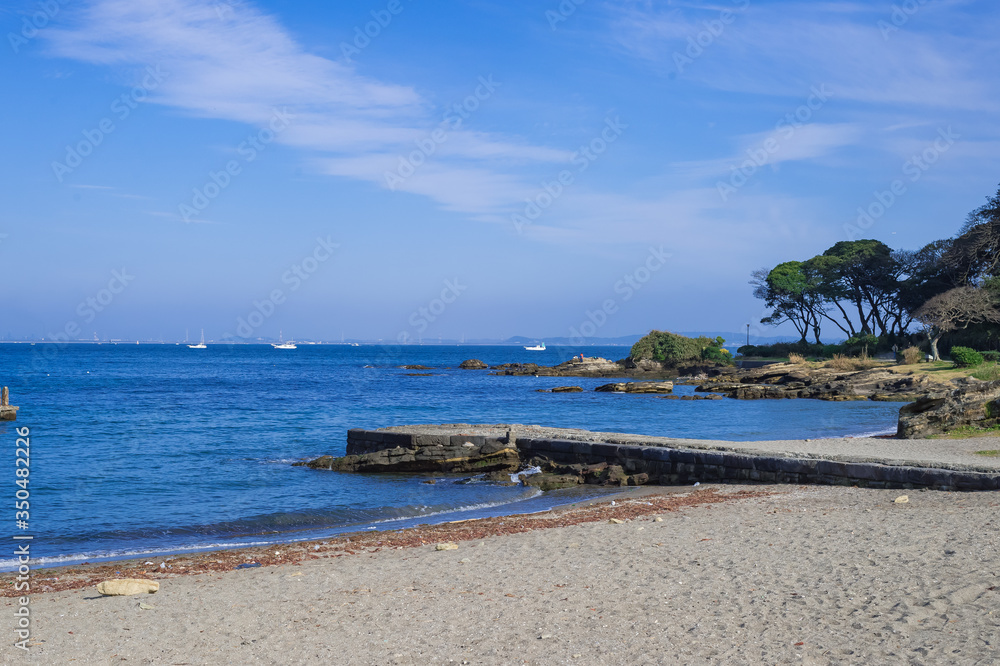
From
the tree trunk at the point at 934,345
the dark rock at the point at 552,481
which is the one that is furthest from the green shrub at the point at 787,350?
the dark rock at the point at 552,481

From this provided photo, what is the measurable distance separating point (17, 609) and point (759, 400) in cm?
4199

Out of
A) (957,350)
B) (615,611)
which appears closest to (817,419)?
(957,350)

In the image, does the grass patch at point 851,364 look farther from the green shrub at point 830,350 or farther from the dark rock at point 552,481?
the dark rock at point 552,481

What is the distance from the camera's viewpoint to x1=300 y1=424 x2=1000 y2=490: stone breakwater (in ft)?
44.5

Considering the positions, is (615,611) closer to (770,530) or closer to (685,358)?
(770,530)

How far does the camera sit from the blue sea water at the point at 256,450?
14.0m

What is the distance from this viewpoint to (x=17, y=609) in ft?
26.5

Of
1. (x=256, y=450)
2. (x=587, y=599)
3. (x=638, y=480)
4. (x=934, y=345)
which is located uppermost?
(x=934, y=345)

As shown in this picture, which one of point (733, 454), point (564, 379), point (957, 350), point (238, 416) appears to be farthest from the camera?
point (564, 379)

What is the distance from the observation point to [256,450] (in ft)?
82.0

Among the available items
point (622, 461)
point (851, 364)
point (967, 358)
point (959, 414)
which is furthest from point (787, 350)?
point (622, 461)

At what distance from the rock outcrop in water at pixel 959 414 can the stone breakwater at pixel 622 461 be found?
2703 millimetres

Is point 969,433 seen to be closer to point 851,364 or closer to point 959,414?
point 959,414

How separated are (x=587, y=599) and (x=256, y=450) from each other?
19.7 metres
